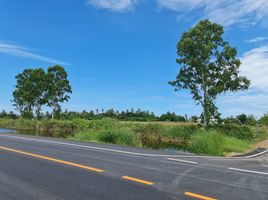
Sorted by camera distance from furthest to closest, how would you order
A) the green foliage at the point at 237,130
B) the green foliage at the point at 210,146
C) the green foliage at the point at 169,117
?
1. the green foliage at the point at 169,117
2. the green foliage at the point at 237,130
3. the green foliage at the point at 210,146

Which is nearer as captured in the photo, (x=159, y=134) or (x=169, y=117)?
(x=159, y=134)

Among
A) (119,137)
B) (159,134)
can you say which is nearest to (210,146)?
(119,137)

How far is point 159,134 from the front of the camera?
34.0 metres

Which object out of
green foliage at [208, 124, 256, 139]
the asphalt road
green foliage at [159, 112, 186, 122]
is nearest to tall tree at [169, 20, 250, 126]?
green foliage at [208, 124, 256, 139]

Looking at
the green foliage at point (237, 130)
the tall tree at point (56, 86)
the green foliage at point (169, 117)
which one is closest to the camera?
the green foliage at point (237, 130)

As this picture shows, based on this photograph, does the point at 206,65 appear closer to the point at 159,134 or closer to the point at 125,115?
the point at 159,134

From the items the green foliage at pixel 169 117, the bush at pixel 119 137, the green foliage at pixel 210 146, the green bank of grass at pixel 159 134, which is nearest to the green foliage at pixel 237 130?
the green bank of grass at pixel 159 134

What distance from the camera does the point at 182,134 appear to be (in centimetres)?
3181

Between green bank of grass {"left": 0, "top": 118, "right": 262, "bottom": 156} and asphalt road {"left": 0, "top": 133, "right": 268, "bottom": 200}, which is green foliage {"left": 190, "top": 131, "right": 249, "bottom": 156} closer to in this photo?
green bank of grass {"left": 0, "top": 118, "right": 262, "bottom": 156}

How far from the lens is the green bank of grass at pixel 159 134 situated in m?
17.7

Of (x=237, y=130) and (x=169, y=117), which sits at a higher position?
(x=169, y=117)

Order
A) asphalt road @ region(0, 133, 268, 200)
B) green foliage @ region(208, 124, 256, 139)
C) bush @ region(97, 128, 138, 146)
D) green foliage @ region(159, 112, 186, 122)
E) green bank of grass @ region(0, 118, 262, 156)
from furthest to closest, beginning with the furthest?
Result: green foliage @ region(159, 112, 186, 122) < green foliage @ region(208, 124, 256, 139) < bush @ region(97, 128, 138, 146) < green bank of grass @ region(0, 118, 262, 156) < asphalt road @ region(0, 133, 268, 200)

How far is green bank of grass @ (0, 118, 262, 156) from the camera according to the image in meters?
17.7

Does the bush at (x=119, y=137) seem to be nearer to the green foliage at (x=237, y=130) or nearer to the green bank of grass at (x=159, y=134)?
the green bank of grass at (x=159, y=134)
